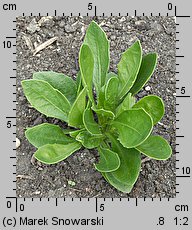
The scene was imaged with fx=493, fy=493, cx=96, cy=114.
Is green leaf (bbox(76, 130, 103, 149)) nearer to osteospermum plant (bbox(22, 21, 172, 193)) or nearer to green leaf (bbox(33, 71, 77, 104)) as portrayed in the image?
osteospermum plant (bbox(22, 21, 172, 193))

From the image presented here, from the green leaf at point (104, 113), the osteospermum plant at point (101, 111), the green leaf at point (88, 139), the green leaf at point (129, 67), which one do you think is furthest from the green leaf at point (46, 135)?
the green leaf at point (129, 67)

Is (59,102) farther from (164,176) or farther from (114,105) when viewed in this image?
(164,176)

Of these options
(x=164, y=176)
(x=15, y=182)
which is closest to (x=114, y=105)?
(x=164, y=176)

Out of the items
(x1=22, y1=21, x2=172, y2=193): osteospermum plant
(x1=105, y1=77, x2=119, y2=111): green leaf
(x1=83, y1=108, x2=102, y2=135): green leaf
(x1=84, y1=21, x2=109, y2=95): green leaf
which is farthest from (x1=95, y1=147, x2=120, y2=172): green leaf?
(x1=84, y1=21, x2=109, y2=95): green leaf

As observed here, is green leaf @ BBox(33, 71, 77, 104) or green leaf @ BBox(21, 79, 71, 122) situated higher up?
green leaf @ BBox(33, 71, 77, 104)

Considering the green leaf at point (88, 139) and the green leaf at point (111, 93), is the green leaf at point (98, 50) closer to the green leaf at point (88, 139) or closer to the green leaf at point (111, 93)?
the green leaf at point (111, 93)

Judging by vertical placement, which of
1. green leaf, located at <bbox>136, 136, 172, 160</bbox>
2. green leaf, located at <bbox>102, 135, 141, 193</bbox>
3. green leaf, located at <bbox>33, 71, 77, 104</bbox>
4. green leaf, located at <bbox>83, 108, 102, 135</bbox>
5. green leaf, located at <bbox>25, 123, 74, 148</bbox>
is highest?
green leaf, located at <bbox>33, 71, 77, 104</bbox>

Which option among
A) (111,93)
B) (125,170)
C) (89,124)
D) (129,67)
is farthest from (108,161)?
(129,67)

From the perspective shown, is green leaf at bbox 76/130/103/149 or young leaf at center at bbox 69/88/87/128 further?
green leaf at bbox 76/130/103/149
